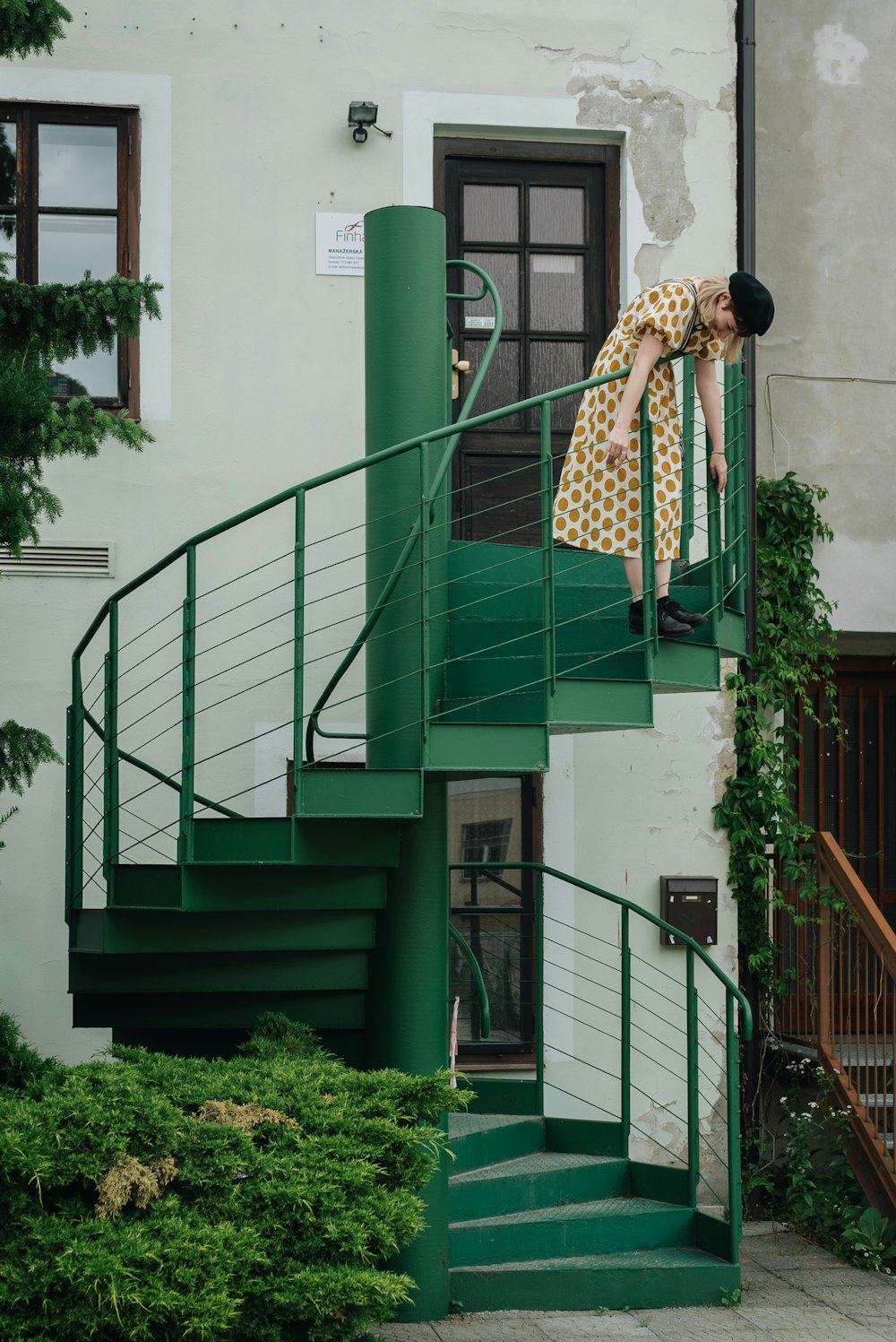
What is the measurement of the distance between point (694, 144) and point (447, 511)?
2.89 m

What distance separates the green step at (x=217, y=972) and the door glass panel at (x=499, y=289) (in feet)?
11.0

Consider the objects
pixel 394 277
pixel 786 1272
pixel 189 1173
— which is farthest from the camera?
pixel 786 1272

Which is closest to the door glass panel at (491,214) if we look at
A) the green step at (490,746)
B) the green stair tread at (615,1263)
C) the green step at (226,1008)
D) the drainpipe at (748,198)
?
the drainpipe at (748,198)

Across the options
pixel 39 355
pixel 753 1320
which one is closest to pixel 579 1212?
pixel 753 1320

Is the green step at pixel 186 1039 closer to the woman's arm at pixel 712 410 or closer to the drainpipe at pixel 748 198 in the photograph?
the drainpipe at pixel 748 198

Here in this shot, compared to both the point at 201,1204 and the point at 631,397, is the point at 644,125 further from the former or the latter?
the point at 201,1204

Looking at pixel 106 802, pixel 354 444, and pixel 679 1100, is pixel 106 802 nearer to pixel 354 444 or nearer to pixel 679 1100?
pixel 354 444

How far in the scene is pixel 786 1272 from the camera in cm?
645

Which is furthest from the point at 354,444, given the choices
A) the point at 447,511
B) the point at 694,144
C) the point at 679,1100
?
the point at 679,1100

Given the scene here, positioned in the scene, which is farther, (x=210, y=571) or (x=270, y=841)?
(x=210, y=571)

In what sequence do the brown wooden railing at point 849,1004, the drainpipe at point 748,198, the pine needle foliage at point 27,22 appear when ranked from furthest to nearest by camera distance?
the drainpipe at point 748,198 < the brown wooden railing at point 849,1004 < the pine needle foliage at point 27,22

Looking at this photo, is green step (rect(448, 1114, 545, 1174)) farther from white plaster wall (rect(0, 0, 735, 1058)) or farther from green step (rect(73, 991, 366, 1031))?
white plaster wall (rect(0, 0, 735, 1058))

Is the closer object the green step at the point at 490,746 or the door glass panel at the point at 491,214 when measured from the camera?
the green step at the point at 490,746

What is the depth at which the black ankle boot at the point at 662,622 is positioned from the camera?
5.36 m
